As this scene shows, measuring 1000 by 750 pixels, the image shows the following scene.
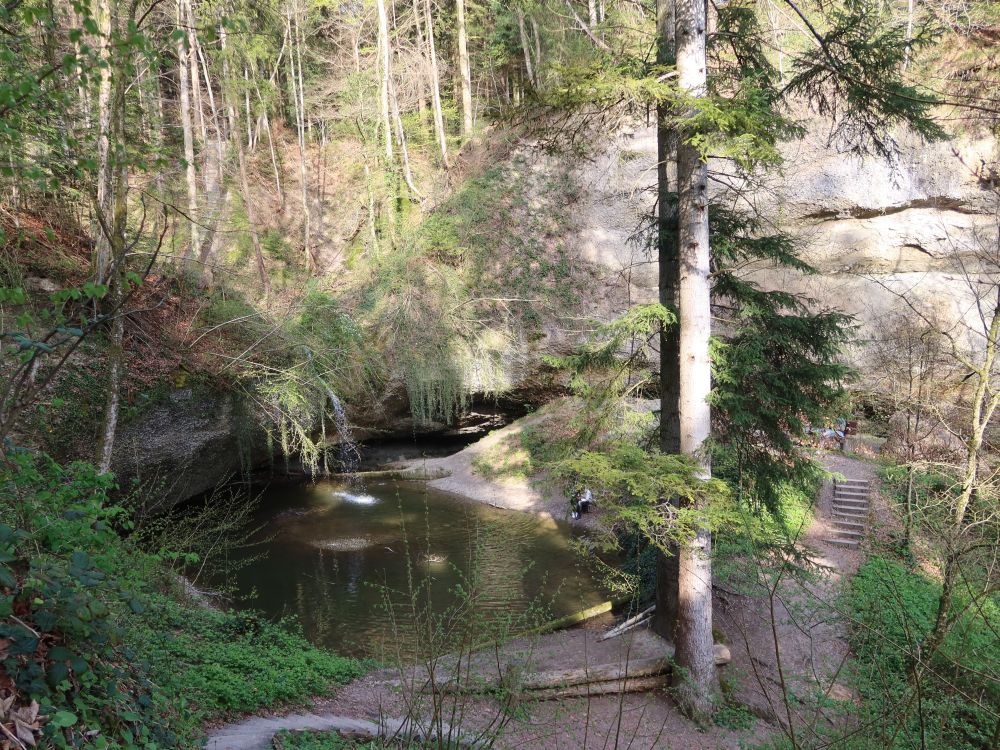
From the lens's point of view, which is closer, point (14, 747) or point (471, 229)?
point (14, 747)

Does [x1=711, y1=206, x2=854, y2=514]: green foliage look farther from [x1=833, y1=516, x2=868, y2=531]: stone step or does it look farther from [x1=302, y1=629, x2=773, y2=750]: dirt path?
[x1=833, y1=516, x2=868, y2=531]: stone step

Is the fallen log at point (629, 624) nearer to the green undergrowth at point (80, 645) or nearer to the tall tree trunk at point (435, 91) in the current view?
the green undergrowth at point (80, 645)

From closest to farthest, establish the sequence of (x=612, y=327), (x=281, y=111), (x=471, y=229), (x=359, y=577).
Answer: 1. (x=612, y=327)
2. (x=359, y=577)
3. (x=471, y=229)
4. (x=281, y=111)

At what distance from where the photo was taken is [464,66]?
2058cm

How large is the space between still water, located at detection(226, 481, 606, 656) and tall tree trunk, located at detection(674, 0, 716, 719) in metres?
2.11

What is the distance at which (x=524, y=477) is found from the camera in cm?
1680

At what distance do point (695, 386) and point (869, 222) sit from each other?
16757 millimetres

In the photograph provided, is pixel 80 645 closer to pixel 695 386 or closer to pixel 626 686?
pixel 695 386

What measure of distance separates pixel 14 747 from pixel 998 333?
418 inches

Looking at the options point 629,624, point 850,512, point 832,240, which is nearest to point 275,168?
point 832,240

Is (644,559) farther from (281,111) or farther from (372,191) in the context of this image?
(281,111)

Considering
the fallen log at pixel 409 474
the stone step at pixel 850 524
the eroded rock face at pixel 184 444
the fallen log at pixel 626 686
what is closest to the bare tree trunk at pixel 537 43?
the fallen log at pixel 409 474

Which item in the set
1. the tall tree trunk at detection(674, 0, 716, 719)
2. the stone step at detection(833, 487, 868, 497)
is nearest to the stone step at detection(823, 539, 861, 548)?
the stone step at detection(833, 487, 868, 497)

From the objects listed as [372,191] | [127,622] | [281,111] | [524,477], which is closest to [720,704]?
[127,622]
